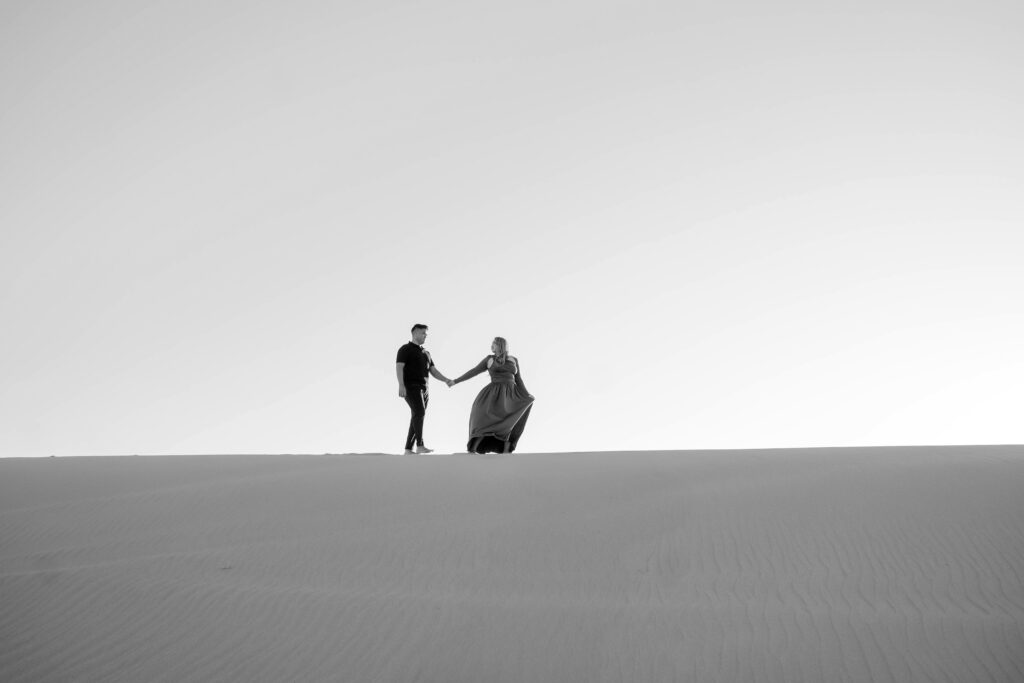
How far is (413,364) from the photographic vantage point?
11453 mm

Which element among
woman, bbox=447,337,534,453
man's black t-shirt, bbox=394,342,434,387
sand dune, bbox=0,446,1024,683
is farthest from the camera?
woman, bbox=447,337,534,453

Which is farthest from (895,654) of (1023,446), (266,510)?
(1023,446)

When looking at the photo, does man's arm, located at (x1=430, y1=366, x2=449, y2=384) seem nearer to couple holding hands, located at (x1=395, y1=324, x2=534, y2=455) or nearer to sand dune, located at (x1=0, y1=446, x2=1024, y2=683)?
couple holding hands, located at (x1=395, y1=324, x2=534, y2=455)

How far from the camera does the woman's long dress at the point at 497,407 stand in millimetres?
11758

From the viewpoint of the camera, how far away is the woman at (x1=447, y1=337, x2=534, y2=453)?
38.5ft

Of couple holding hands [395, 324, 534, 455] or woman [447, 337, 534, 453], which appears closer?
couple holding hands [395, 324, 534, 455]

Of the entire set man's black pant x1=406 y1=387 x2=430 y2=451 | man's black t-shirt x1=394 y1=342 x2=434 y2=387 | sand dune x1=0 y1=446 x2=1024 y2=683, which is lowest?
sand dune x1=0 y1=446 x2=1024 y2=683

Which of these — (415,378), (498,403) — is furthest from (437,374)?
(498,403)

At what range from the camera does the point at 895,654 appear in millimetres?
3883

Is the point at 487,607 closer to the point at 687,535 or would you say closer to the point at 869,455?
the point at 687,535

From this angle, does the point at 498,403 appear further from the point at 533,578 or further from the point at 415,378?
the point at 533,578

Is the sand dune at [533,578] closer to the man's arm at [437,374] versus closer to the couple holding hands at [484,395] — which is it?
the couple holding hands at [484,395]

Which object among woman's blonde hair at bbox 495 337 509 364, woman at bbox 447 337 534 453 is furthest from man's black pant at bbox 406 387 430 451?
woman's blonde hair at bbox 495 337 509 364

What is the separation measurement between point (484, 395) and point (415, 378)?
105 centimetres
